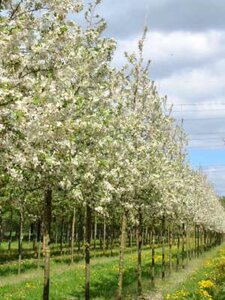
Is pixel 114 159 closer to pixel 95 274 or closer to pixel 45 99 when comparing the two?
pixel 45 99

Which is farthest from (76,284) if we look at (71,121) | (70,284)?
(71,121)

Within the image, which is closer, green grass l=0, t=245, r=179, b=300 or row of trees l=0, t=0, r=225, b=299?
row of trees l=0, t=0, r=225, b=299

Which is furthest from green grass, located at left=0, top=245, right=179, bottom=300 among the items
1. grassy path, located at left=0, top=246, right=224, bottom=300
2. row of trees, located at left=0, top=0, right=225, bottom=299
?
row of trees, located at left=0, top=0, right=225, bottom=299

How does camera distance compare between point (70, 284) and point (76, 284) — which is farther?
point (76, 284)

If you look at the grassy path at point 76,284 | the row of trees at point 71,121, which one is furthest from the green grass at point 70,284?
the row of trees at point 71,121

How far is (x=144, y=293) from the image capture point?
29844 millimetres

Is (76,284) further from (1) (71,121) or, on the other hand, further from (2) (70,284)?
(1) (71,121)

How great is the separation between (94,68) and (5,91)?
31.7 ft

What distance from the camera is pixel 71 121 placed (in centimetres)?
1050

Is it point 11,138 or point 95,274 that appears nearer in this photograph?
point 11,138

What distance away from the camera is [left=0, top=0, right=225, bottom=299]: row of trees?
8961 millimetres

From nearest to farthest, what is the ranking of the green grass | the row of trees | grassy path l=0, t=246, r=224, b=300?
1. the row of trees
2. the green grass
3. grassy path l=0, t=246, r=224, b=300

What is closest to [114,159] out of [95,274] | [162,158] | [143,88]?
[143,88]

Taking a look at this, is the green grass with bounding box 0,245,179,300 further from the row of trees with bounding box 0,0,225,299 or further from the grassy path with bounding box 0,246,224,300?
the row of trees with bounding box 0,0,225,299
